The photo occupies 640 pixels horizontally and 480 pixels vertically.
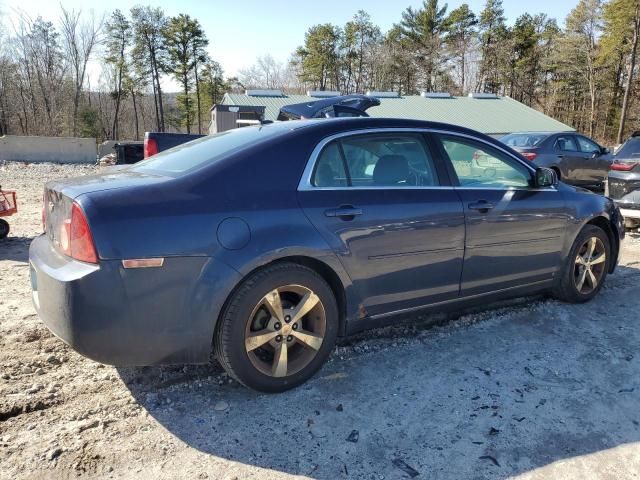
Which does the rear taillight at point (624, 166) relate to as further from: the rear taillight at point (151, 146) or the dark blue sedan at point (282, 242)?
the rear taillight at point (151, 146)

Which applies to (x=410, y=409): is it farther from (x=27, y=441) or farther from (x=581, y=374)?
(x=27, y=441)

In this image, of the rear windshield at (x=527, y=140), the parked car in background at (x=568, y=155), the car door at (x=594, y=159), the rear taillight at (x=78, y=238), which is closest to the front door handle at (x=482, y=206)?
the rear taillight at (x=78, y=238)

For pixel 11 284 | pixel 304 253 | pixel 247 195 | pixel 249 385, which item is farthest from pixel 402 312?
pixel 11 284

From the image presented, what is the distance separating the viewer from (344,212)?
3014 mm

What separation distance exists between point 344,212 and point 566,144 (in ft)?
35.4

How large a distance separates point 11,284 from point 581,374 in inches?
201

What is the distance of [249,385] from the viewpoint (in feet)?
9.36

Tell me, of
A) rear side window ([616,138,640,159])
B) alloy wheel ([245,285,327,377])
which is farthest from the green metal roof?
alloy wheel ([245,285,327,377])

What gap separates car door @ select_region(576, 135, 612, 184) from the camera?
12.0 meters

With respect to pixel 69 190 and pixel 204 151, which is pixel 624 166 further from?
pixel 69 190

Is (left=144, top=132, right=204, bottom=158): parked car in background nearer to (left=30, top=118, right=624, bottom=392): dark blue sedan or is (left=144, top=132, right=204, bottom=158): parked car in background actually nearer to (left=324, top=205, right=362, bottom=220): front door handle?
(left=30, top=118, right=624, bottom=392): dark blue sedan

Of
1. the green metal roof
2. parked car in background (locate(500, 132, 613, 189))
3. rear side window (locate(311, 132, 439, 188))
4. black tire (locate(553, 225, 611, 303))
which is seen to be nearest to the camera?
rear side window (locate(311, 132, 439, 188))

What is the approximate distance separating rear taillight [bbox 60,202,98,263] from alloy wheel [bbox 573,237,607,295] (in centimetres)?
Answer: 400

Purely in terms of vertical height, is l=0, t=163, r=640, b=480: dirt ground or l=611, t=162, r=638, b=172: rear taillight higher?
l=611, t=162, r=638, b=172: rear taillight
